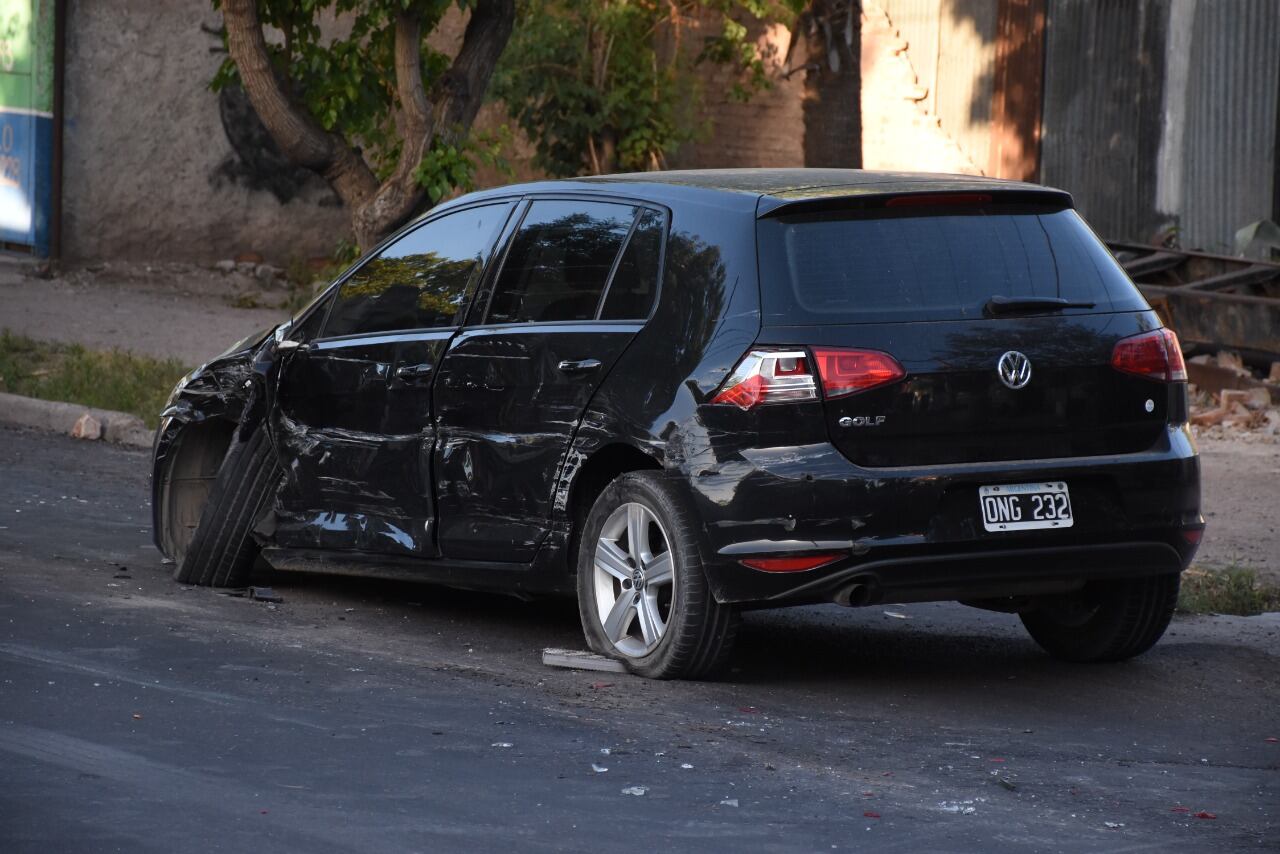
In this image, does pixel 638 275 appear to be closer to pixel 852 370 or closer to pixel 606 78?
pixel 852 370

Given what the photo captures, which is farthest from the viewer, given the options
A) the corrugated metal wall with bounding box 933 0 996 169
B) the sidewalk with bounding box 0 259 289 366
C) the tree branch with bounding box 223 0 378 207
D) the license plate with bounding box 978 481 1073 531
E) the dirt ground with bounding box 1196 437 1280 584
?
the corrugated metal wall with bounding box 933 0 996 169

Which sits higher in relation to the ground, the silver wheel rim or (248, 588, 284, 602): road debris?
the silver wheel rim

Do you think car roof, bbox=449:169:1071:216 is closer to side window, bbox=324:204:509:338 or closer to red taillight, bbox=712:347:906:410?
side window, bbox=324:204:509:338

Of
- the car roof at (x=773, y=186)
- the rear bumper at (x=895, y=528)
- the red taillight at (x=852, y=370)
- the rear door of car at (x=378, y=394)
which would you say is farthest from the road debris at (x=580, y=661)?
the car roof at (x=773, y=186)

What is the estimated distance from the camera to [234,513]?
7859mm

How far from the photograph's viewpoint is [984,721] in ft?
19.4

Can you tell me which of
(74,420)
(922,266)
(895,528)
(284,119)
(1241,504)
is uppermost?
(284,119)

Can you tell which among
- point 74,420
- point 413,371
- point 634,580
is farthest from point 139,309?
point 634,580

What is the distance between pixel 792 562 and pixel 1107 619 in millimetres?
1506

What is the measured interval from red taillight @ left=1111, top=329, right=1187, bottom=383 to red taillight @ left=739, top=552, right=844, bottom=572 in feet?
3.75

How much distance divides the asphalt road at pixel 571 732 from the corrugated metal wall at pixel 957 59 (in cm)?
1012

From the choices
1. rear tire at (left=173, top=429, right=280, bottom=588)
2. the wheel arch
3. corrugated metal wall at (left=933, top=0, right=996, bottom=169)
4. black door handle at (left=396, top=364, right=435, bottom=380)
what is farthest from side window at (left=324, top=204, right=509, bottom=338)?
corrugated metal wall at (left=933, top=0, right=996, bottom=169)

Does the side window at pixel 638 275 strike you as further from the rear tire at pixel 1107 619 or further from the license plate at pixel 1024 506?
the rear tire at pixel 1107 619

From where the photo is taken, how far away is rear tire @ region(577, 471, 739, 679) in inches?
236
